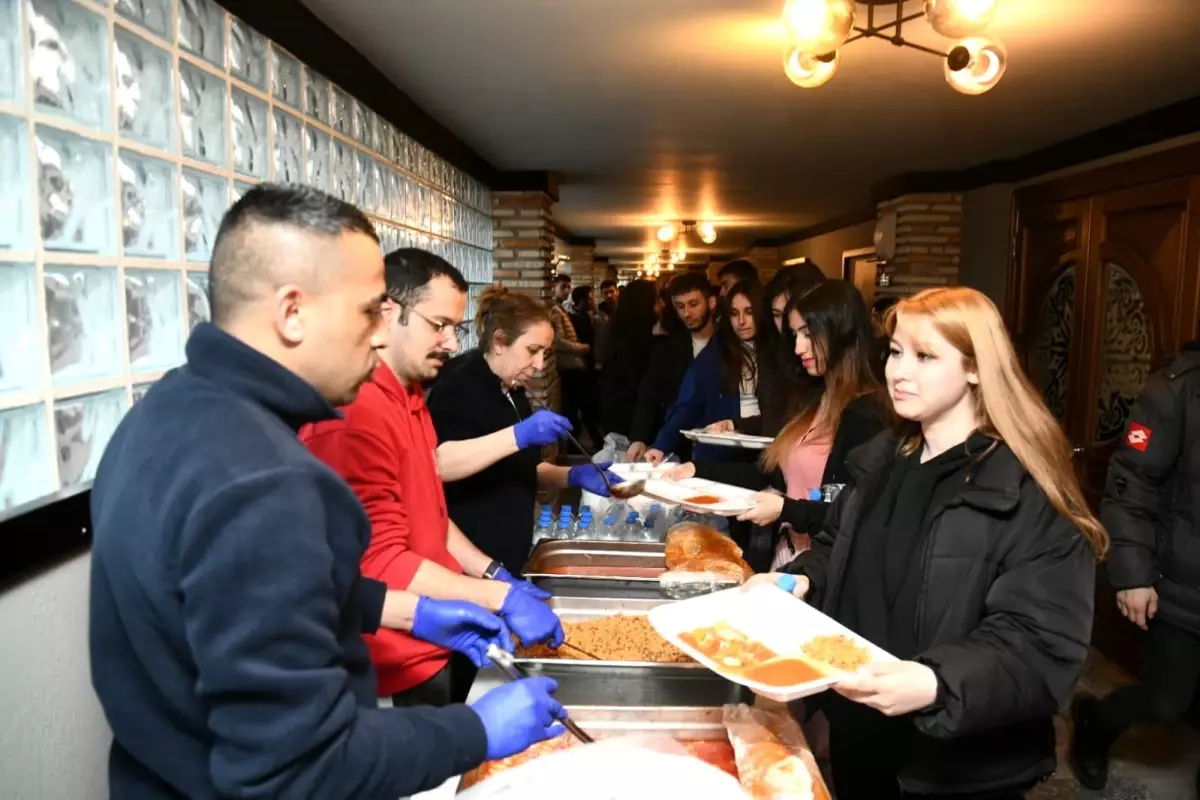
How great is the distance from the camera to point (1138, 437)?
2.43 m

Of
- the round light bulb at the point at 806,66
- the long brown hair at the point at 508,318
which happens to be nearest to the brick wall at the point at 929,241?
the round light bulb at the point at 806,66

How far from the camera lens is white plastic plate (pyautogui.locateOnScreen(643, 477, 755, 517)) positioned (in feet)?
7.26

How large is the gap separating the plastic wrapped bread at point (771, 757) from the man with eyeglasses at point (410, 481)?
0.39 meters

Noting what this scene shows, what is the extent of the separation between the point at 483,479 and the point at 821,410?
0.97m

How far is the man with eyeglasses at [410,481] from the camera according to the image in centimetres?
145

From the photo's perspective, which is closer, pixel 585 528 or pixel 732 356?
pixel 585 528

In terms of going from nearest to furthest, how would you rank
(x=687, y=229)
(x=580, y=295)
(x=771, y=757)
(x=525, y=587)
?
(x=771, y=757) < (x=525, y=587) < (x=580, y=295) < (x=687, y=229)

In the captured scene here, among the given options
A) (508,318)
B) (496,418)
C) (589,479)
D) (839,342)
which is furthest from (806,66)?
(589,479)

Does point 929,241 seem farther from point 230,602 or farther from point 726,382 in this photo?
point 230,602

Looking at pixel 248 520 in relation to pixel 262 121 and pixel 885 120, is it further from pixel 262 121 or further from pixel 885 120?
pixel 885 120

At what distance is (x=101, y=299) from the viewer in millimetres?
1319

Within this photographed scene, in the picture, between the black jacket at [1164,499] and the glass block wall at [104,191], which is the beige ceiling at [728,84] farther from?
the black jacket at [1164,499]

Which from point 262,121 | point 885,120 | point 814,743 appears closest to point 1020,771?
point 814,743

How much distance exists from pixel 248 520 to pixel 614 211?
313 inches
